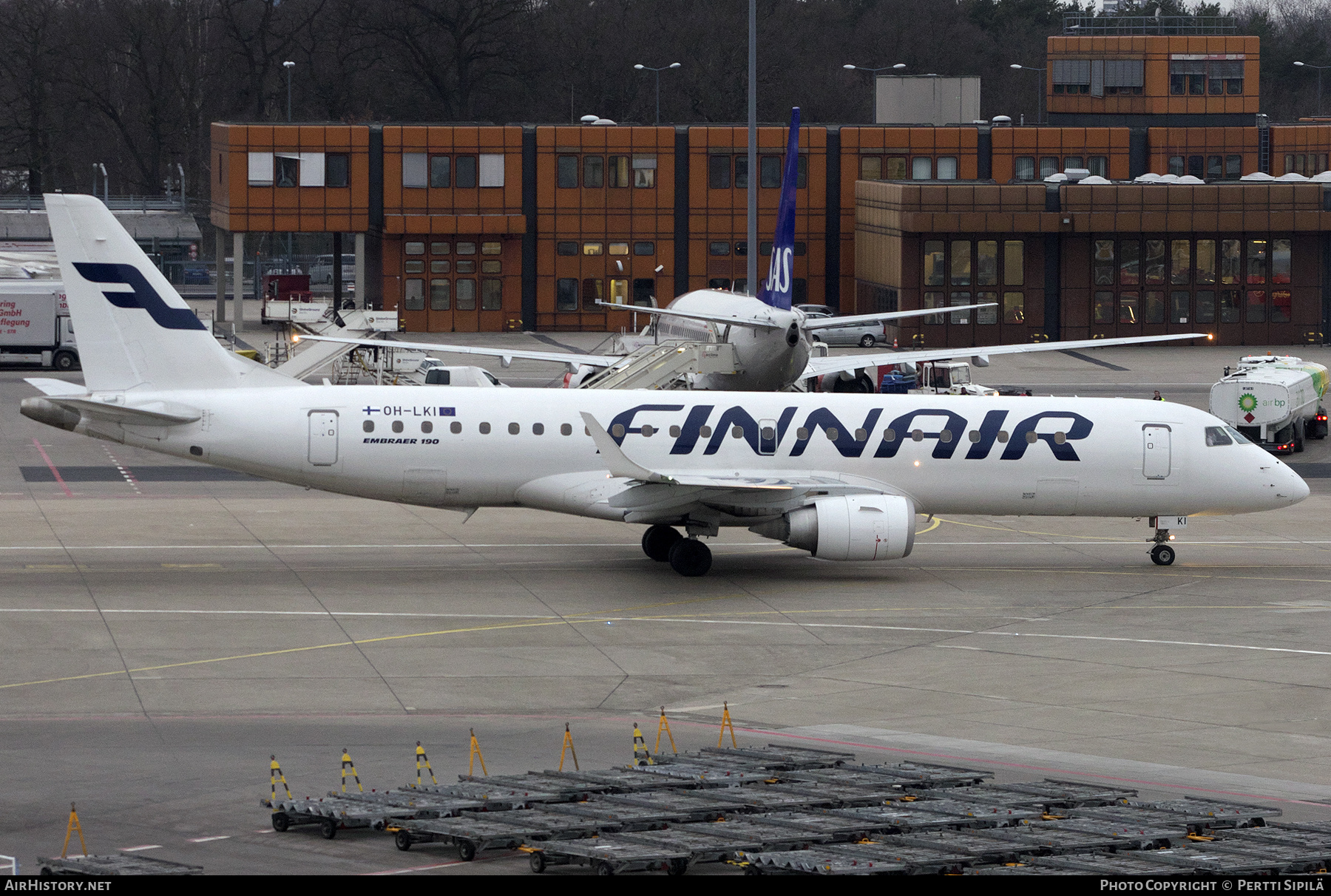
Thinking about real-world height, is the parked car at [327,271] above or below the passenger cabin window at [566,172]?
below

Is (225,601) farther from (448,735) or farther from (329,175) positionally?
(329,175)

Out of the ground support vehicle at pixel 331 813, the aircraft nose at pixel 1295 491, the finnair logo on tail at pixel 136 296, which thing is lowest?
the ground support vehicle at pixel 331 813

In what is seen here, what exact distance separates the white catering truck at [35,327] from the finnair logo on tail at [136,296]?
4115 centimetres

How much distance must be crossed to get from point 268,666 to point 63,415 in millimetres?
9562

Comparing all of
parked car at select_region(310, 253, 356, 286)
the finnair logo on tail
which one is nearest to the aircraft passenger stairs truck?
the finnair logo on tail

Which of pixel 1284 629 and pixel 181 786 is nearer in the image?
pixel 181 786

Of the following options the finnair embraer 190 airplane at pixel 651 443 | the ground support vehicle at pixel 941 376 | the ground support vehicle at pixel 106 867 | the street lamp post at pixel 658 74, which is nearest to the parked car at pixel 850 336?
the street lamp post at pixel 658 74

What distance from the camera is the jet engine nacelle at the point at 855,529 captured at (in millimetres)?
35656

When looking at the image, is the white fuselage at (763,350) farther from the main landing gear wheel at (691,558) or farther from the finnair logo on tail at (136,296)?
the finnair logo on tail at (136,296)

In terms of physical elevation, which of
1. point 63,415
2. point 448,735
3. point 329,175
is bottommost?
point 448,735

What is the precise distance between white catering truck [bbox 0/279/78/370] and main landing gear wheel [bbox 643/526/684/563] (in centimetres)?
4467

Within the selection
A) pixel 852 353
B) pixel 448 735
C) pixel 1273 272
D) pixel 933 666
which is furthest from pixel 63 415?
pixel 1273 272

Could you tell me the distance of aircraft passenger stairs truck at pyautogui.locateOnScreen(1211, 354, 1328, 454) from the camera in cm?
5641

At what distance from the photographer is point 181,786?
21.5 meters
